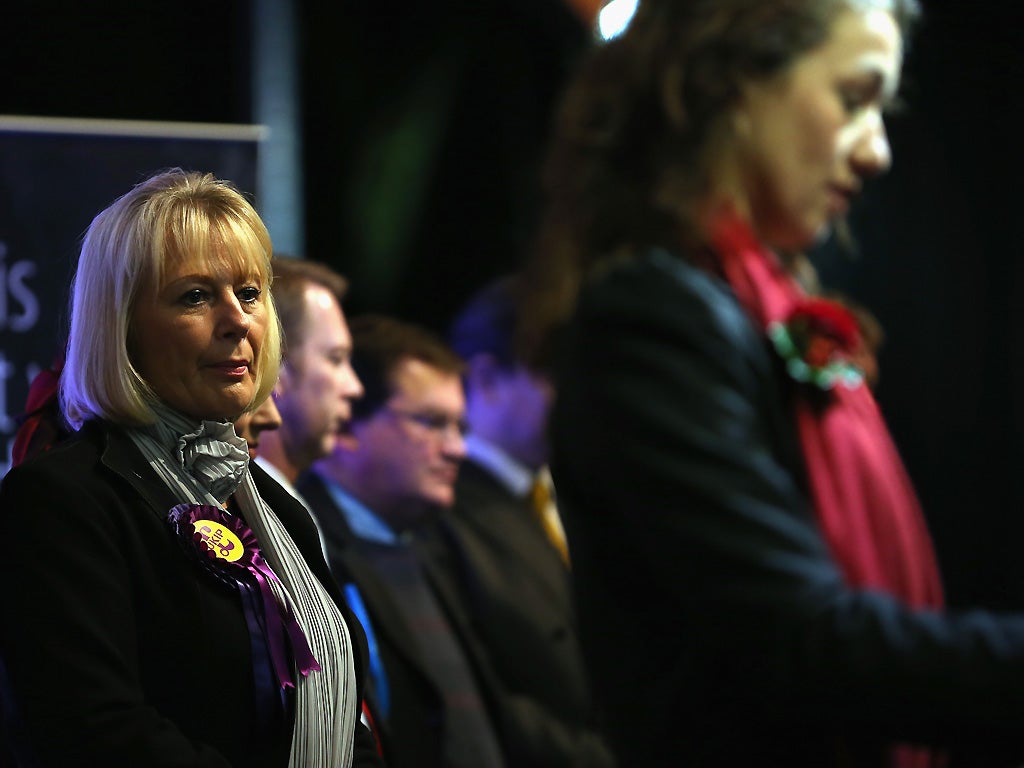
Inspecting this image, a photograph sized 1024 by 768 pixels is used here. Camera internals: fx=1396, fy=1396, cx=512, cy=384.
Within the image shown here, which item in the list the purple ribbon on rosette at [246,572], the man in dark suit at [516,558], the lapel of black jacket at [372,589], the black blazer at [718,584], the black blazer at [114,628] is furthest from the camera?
the man in dark suit at [516,558]

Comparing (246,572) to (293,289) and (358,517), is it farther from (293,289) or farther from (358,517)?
(358,517)

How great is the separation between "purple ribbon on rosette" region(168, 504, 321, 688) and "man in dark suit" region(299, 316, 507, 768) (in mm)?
1320

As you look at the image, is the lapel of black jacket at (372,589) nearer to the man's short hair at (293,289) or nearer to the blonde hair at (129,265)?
the man's short hair at (293,289)

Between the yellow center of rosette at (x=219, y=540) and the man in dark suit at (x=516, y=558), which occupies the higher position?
the yellow center of rosette at (x=219, y=540)

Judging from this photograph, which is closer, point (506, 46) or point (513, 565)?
point (513, 565)

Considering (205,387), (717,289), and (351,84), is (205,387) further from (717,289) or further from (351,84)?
(351,84)

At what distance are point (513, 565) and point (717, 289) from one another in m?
3.30

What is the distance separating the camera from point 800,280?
1625 millimetres

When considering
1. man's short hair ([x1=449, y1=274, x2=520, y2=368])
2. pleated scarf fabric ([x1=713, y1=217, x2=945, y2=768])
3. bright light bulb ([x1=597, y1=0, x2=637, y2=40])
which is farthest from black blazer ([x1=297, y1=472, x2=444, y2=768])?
pleated scarf fabric ([x1=713, y1=217, x2=945, y2=768])

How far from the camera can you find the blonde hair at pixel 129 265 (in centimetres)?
216

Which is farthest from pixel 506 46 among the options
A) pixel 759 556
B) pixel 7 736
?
pixel 759 556

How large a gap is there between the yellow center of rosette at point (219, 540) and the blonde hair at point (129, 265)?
20 centimetres

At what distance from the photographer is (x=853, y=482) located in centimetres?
136

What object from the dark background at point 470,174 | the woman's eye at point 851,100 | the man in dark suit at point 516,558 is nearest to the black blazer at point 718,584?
the woman's eye at point 851,100
